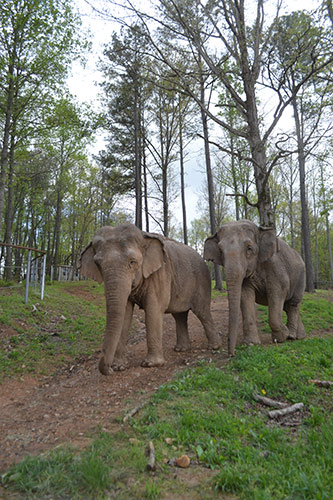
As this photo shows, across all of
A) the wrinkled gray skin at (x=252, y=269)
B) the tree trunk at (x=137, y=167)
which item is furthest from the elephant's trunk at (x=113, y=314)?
the tree trunk at (x=137, y=167)

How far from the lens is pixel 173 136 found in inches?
899

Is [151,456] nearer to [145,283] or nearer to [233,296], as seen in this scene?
[145,283]

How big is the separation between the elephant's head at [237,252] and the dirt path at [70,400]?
1160 millimetres

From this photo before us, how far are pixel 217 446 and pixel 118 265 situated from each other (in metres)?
3.22

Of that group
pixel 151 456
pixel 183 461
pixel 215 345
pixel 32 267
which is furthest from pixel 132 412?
pixel 32 267

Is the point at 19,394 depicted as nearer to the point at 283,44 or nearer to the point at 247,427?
the point at 247,427

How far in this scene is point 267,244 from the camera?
770 centimetres

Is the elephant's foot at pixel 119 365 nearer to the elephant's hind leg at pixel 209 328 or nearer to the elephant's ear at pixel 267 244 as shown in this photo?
the elephant's hind leg at pixel 209 328

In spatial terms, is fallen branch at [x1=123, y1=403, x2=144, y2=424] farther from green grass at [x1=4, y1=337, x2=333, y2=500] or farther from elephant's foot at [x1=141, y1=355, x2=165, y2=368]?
elephant's foot at [x1=141, y1=355, x2=165, y2=368]

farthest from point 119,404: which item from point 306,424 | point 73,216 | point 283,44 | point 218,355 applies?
point 73,216

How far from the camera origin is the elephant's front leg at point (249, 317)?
7.44 meters

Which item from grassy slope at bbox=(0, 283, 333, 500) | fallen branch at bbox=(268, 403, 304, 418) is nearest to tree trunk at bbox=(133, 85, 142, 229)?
grassy slope at bbox=(0, 283, 333, 500)

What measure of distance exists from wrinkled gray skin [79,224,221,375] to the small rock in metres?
2.41

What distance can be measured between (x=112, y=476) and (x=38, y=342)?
6074 millimetres
